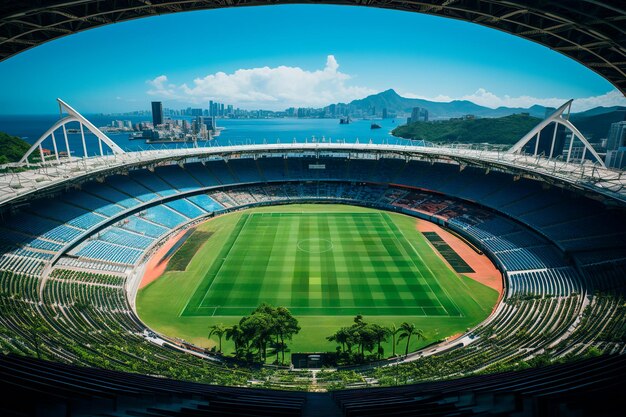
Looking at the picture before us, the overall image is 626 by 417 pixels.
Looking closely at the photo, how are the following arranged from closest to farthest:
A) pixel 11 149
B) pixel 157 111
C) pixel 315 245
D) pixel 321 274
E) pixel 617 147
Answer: pixel 321 274
pixel 315 245
pixel 11 149
pixel 617 147
pixel 157 111

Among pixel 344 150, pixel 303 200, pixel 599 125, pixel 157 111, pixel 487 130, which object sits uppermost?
pixel 157 111

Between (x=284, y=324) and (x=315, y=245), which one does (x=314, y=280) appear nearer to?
(x=315, y=245)

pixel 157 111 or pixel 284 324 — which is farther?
pixel 157 111

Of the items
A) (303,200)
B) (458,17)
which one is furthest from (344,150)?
(458,17)

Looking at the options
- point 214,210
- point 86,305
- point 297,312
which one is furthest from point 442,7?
point 214,210

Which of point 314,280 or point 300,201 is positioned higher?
point 300,201

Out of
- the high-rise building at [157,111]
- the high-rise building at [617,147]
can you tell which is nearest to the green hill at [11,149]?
the high-rise building at [157,111]

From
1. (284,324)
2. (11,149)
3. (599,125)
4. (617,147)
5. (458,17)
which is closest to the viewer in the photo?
(458,17)
